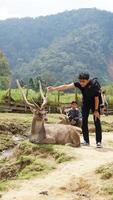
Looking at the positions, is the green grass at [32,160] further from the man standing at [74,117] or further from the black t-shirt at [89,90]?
the man standing at [74,117]

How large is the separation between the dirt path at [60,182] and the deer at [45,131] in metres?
2.01

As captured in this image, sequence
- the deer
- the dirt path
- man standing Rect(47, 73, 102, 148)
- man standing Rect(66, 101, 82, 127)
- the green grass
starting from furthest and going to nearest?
man standing Rect(66, 101, 82, 127)
the deer
man standing Rect(47, 73, 102, 148)
the green grass
the dirt path

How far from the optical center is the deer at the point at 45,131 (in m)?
14.1

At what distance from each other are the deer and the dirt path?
201cm

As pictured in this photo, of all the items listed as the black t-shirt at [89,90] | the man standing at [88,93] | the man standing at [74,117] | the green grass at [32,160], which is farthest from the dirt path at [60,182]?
the man standing at [74,117]

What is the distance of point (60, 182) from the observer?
985 cm

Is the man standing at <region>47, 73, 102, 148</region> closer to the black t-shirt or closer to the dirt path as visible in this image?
the black t-shirt

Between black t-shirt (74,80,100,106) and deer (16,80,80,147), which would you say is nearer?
black t-shirt (74,80,100,106)

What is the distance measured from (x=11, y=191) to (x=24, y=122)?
16.7 meters

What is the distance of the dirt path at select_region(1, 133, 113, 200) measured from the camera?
9.18m

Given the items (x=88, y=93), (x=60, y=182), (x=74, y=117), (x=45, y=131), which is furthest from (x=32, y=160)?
(x=74, y=117)

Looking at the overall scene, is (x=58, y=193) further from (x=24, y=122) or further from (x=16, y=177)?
(x=24, y=122)

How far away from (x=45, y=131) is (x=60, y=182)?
15.3ft

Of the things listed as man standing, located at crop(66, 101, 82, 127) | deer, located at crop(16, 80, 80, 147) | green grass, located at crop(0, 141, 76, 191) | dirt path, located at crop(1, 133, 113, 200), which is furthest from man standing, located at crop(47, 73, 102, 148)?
man standing, located at crop(66, 101, 82, 127)
